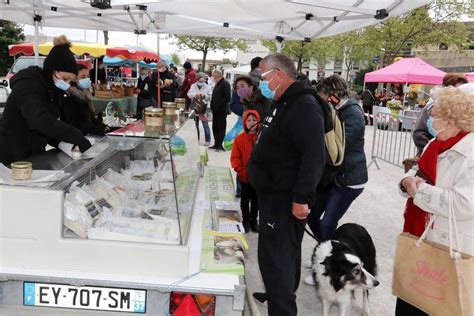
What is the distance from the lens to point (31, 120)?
3004mm

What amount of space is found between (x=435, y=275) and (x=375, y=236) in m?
3.27

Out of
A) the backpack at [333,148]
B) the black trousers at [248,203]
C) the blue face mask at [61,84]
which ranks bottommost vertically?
the black trousers at [248,203]

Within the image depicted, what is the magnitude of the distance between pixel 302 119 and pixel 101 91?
8313 millimetres

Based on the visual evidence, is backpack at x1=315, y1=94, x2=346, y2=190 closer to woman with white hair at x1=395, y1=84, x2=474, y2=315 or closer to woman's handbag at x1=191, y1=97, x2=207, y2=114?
woman with white hair at x1=395, y1=84, x2=474, y2=315

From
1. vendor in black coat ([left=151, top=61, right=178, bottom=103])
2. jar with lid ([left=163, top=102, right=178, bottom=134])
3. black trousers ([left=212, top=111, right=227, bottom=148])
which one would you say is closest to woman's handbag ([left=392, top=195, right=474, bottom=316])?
jar with lid ([left=163, top=102, right=178, bottom=134])

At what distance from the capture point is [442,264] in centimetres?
236

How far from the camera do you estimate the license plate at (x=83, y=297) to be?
76.9 inches

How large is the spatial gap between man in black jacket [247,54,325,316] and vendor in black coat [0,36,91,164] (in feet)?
4.38

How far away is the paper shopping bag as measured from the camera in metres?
2.25

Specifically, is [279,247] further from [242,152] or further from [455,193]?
[242,152]

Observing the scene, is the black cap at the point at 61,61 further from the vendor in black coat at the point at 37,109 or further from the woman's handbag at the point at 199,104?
the woman's handbag at the point at 199,104

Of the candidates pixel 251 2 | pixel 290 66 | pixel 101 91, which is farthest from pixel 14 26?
pixel 290 66

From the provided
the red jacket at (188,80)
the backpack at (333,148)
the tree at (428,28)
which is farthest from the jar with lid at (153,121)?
the tree at (428,28)

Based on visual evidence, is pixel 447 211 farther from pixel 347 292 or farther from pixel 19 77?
pixel 19 77
